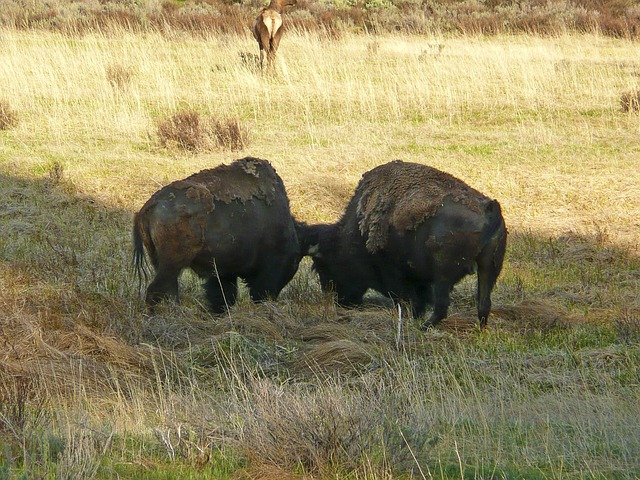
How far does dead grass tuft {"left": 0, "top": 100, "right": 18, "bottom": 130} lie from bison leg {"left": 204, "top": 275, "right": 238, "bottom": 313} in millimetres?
9273

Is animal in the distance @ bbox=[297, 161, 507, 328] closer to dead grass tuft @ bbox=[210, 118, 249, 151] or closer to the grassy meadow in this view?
the grassy meadow

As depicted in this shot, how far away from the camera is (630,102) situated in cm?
1761

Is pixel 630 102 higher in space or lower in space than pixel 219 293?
lower

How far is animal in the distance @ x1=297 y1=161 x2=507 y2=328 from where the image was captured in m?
7.91

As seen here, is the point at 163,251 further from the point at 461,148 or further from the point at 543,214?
the point at 461,148

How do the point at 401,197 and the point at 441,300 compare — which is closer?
the point at 441,300

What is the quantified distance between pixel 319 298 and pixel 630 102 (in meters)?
10.6

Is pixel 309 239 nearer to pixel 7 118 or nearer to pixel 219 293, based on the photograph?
pixel 219 293

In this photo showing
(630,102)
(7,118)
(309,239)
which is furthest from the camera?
(630,102)

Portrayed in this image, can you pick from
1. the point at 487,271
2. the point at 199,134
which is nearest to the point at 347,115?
the point at 199,134

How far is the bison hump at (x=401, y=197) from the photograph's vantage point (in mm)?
8148

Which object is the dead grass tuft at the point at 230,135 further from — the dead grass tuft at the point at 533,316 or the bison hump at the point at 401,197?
the dead grass tuft at the point at 533,316

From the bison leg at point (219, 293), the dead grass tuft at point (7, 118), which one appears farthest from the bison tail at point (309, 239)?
the dead grass tuft at point (7, 118)

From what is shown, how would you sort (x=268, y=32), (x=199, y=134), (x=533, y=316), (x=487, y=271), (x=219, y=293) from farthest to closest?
(x=268, y=32)
(x=199, y=134)
(x=219, y=293)
(x=533, y=316)
(x=487, y=271)
